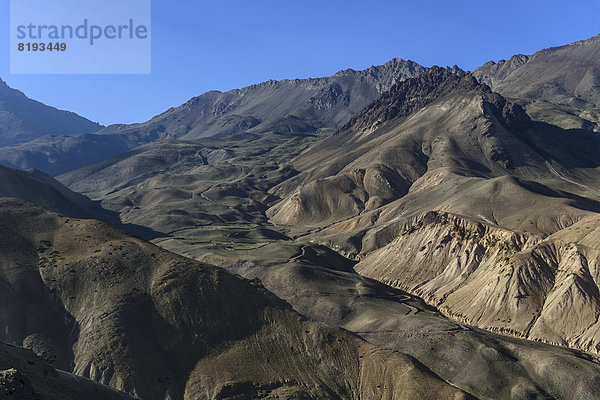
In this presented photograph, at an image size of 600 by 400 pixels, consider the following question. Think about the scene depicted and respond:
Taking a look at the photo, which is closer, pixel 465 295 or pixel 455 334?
pixel 455 334

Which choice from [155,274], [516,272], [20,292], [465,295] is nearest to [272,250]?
[465,295]

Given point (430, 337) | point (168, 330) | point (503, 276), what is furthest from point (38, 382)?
point (503, 276)

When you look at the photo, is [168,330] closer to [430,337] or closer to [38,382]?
[38,382]

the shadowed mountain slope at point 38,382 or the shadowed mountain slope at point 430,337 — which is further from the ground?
the shadowed mountain slope at point 38,382

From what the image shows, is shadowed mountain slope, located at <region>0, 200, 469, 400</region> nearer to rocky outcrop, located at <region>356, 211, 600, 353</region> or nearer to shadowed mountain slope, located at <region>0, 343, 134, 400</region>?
shadowed mountain slope, located at <region>0, 343, 134, 400</region>

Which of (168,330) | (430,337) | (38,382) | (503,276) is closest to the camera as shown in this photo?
(38,382)

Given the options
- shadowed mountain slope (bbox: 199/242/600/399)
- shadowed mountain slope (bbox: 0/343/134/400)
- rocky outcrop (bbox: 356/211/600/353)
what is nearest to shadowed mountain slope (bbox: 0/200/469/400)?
shadowed mountain slope (bbox: 0/343/134/400)

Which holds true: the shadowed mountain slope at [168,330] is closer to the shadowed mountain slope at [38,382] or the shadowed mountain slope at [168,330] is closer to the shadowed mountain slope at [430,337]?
the shadowed mountain slope at [38,382]

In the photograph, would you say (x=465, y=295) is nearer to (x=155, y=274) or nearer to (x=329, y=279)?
(x=329, y=279)

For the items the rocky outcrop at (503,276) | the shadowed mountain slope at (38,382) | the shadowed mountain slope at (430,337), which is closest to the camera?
the shadowed mountain slope at (38,382)

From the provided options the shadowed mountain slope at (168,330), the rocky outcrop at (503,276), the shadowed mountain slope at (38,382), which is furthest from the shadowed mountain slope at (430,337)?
the shadowed mountain slope at (38,382)

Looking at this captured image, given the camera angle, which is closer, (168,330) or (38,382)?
(38,382)
